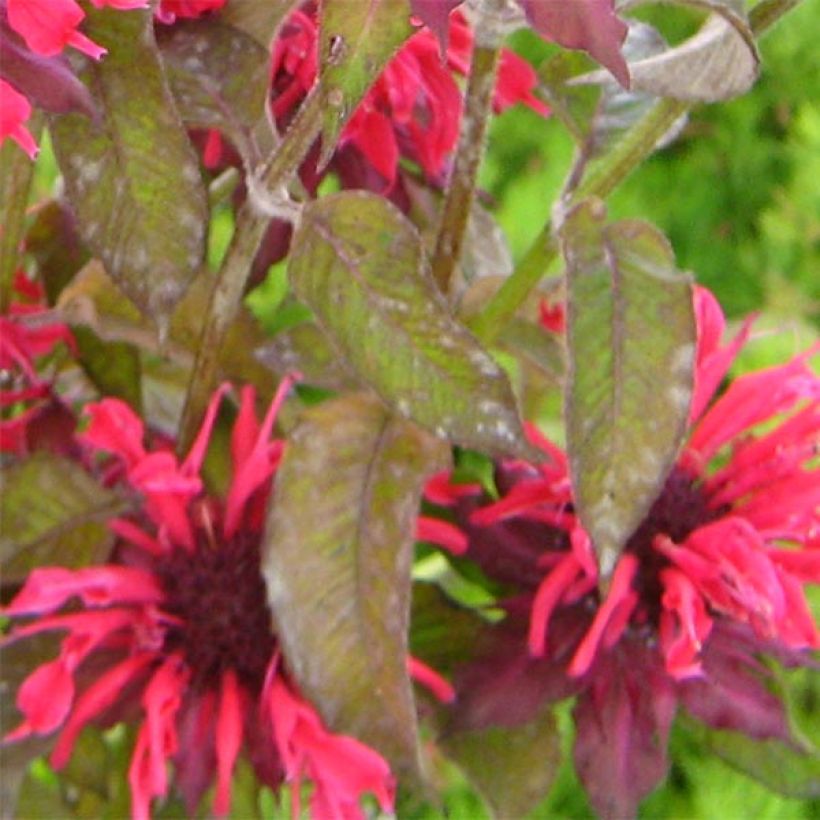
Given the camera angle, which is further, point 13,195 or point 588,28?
point 13,195

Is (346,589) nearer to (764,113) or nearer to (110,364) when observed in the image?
(110,364)

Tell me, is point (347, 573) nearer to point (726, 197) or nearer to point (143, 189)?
point (143, 189)

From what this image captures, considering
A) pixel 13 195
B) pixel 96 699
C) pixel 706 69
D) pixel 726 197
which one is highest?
pixel 706 69

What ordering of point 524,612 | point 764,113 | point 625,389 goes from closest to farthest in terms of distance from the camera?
point 625,389, point 524,612, point 764,113

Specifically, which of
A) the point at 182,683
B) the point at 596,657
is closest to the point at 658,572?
the point at 596,657

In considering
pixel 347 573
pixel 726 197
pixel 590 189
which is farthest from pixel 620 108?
pixel 726 197

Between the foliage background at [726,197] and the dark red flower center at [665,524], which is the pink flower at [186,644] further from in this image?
the foliage background at [726,197]
